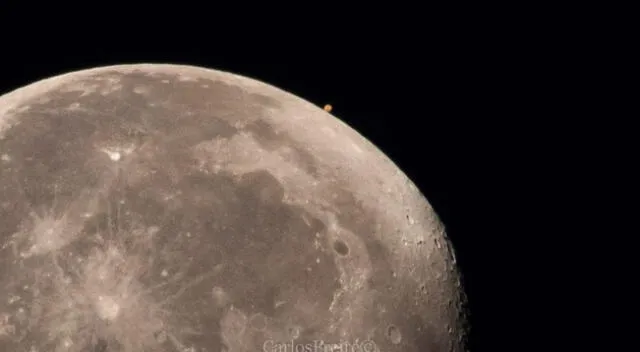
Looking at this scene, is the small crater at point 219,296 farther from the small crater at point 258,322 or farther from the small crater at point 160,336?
the small crater at point 160,336

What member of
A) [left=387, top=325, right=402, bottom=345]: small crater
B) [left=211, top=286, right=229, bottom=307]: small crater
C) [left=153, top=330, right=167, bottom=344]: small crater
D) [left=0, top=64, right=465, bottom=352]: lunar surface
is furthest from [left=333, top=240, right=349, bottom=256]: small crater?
[left=153, top=330, right=167, bottom=344]: small crater

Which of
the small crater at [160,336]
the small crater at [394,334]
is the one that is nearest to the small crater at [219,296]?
the small crater at [160,336]

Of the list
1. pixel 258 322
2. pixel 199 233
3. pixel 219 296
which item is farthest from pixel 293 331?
pixel 199 233

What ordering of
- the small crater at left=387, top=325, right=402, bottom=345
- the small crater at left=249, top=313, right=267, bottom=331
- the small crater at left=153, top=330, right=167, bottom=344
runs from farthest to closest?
1. the small crater at left=387, top=325, right=402, bottom=345
2. the small crater at left=249, top=313, right=267, bottom=331
3. the small crater at left=153, top=330, right=167, bottom=344

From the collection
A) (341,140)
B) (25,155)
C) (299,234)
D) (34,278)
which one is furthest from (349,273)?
(25,155)

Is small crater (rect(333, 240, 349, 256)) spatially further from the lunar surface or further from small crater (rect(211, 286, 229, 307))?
small crater (rect(211, 286, 229, 307))

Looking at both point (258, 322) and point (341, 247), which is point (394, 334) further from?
point (258, 322)
